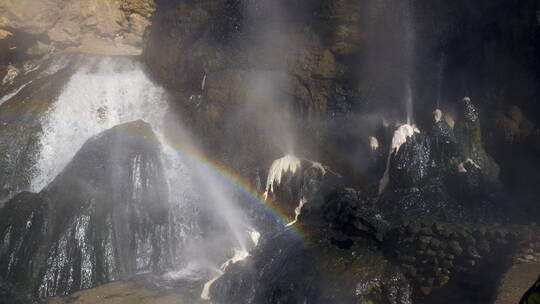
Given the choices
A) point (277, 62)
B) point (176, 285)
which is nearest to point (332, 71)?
point (277, 62)

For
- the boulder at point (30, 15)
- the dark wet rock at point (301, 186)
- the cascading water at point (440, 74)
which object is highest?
the boulder at point (30, 15)

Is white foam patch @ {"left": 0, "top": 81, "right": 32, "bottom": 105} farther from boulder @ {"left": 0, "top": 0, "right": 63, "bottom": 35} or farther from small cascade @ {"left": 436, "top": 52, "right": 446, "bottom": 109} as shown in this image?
small cascade @ {"left": 436, "top": 52, "right": 446, "bottom": 109}

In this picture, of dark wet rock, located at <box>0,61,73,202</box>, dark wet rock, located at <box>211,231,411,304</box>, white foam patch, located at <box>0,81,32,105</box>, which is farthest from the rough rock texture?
white foam patch, located at <box>0,81,32,105</box>

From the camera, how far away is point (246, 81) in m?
12.0

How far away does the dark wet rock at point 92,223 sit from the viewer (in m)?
9.94

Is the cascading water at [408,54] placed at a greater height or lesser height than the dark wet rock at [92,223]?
greater

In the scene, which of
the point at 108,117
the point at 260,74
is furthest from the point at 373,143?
the point at 108,117

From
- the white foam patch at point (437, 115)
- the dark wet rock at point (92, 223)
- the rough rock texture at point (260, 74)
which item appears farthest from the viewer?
the rough rock texture at point (260, 74)

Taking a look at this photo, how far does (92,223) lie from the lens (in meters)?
10.6

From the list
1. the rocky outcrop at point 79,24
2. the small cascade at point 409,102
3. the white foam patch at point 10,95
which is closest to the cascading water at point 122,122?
the white foam patch at point 10,95

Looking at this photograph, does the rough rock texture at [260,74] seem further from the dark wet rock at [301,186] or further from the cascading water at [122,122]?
the cascading water at [122,122]

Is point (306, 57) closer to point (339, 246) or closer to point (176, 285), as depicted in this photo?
point (339, 246)

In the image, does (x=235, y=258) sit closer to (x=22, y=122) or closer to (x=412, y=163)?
(x=412, y=163)

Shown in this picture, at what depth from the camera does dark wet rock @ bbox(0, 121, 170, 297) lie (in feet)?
32.6
